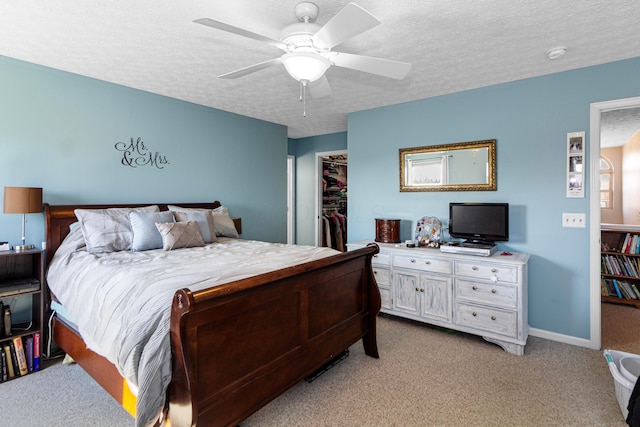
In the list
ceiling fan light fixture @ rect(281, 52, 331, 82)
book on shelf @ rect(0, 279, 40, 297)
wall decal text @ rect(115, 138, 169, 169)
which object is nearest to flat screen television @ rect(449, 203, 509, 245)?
ceiling fan light fixture @ rect(281, 52, 331, 82)

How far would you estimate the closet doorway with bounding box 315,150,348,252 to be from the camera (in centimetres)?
592

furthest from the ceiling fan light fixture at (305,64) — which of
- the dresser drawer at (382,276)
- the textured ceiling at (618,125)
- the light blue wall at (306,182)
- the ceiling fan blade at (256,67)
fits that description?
the light blue wall at (306,182)

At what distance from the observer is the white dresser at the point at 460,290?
9.29 feet

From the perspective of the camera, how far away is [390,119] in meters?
4.03

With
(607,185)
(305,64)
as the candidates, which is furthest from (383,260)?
(607,185)

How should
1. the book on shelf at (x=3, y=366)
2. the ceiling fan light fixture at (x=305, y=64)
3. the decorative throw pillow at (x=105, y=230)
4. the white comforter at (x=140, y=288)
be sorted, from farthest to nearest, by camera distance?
the decorative throw pillow at (x=105, y=230) < the book on shelf at (x=3, y=366) < the ceiling fan light fixture at (x=305, y=64) < the white comforter at (x=140, y=288)

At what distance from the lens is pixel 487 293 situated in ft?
9.71

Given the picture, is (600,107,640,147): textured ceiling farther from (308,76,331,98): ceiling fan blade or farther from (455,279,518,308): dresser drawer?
(308,76,331,98): ceiling fan blade

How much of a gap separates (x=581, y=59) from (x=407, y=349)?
2807 millimetres

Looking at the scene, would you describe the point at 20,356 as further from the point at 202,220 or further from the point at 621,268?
the point at 621,268

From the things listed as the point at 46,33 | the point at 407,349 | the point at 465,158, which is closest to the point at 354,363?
the point at 407,349

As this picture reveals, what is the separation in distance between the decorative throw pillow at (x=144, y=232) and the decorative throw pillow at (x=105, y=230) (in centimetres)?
7

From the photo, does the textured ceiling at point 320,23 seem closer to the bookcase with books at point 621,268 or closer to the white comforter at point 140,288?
the white comforter at point 140,288

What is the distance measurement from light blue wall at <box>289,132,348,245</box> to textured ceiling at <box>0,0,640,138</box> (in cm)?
239
